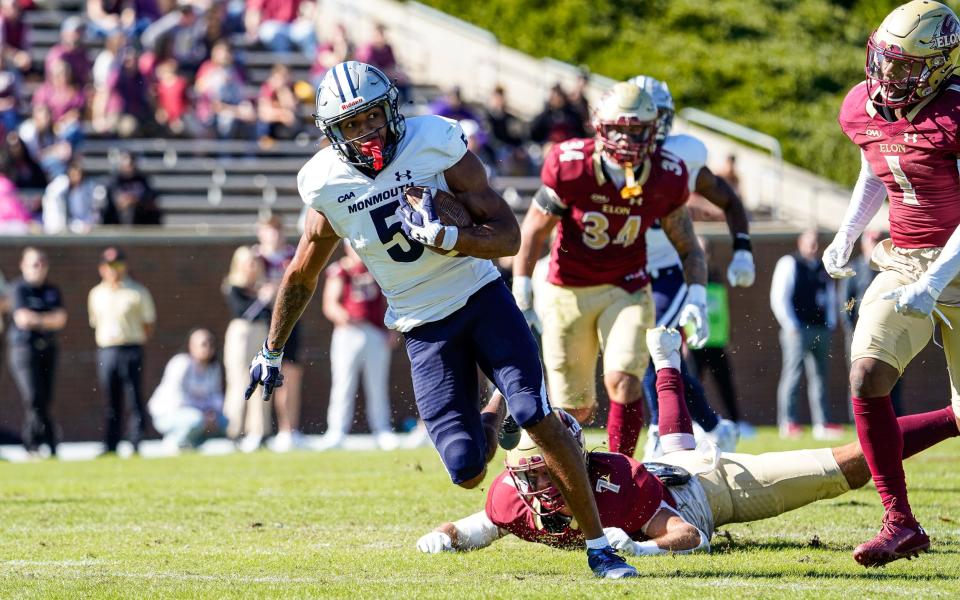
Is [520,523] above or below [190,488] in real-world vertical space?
above

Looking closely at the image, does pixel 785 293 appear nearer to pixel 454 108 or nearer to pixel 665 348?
pixel 454 108

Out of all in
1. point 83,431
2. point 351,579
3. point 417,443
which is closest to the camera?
point 351,579

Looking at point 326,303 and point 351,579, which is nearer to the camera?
point 351,579

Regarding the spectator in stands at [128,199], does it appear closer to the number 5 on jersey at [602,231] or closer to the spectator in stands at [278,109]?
the spectator in stands at [278,109]

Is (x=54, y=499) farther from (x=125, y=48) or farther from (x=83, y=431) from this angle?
(x=125, y=48)

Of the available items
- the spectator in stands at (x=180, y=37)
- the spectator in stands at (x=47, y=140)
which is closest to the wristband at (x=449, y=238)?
the spectator in stands at (x=47, y=140)

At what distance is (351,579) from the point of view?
5.31 m

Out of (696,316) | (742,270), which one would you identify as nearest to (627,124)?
(696,316)

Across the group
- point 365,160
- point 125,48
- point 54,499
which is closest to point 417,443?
point 54,499

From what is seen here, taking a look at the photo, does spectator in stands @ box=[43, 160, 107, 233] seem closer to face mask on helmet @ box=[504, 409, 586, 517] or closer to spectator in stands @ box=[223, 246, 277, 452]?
spectator in stands @ box=[223, 246, 277, 452]

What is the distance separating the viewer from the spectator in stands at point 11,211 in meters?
14.2

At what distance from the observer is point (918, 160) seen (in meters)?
5.60

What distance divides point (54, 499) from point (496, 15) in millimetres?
16452

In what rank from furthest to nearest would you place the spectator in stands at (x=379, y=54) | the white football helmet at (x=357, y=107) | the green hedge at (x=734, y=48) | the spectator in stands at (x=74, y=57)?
→ 1. the green hedge at (x=734, y=48)
2. the spectator in stands at (x=379, y=54)
3. the spectator in stands at (x=74, y=57)
4. the white football helmet at (x=357, y=107)
